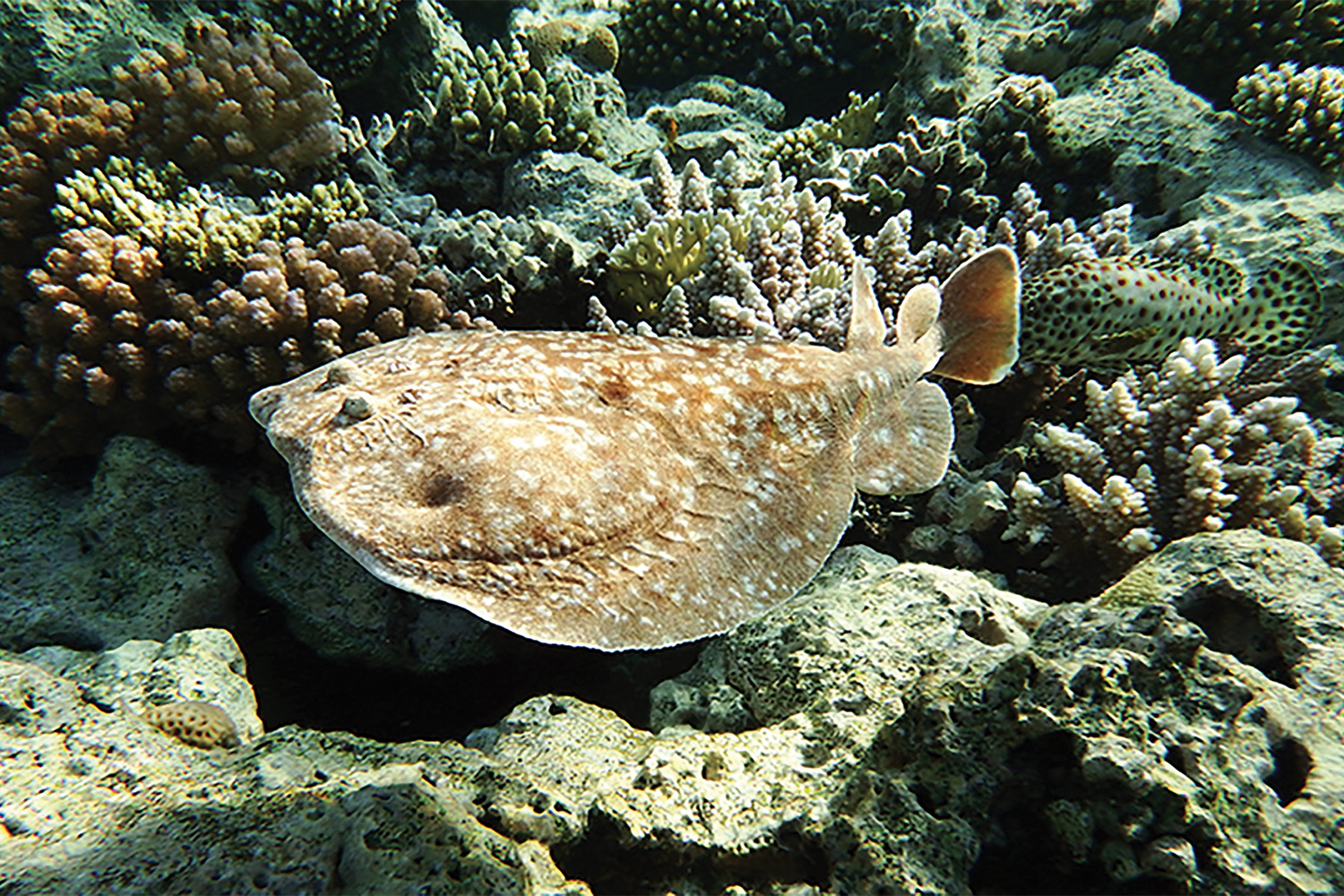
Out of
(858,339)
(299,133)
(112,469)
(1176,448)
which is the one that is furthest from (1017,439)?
(299,133)

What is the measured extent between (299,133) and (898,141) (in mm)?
5140

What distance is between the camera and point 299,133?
16.9 feet

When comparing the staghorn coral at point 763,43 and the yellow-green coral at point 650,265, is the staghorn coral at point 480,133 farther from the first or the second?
the staghorn coral at point 763,43

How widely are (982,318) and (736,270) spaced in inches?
60.2

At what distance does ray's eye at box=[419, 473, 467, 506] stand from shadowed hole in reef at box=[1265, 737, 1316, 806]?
262 centimetres

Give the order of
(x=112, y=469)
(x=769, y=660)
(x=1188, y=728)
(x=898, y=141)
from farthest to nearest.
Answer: (x=898, y=141), (x=112, y=469), (x=769, y=660), (x=1188, y=728)

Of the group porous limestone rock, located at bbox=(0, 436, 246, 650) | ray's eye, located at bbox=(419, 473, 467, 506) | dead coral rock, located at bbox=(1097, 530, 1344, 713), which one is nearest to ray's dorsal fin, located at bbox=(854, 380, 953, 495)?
dead coral rock, located at bbox=(1097, 530, 1344, 713)

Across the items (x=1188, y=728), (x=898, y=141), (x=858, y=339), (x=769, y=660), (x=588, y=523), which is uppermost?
(x=898, y=141)

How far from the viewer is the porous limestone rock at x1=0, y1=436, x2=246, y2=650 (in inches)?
130

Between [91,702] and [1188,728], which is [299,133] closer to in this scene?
[91,702]

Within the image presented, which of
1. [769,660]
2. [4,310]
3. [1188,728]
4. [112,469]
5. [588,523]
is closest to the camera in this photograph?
[1188,728]

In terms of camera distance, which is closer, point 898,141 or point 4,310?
point 4,310

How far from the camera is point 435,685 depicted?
137 inches

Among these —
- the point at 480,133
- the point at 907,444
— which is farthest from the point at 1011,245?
the point at 480,133
